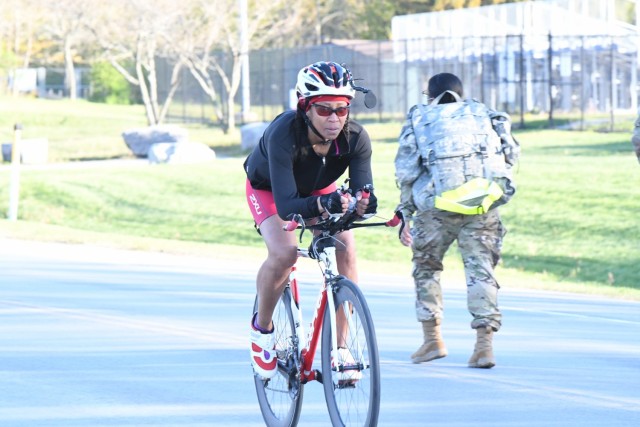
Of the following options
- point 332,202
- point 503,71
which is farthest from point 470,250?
point 503,71

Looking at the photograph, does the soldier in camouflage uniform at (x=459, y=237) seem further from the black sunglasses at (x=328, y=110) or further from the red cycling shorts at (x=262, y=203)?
the black sunglasses at (x=328, y=110)

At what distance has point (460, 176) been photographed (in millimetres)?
8562

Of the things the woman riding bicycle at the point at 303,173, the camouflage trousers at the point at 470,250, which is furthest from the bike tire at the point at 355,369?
the camouflage trousers at the point at 470,250

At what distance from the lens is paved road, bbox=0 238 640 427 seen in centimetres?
740

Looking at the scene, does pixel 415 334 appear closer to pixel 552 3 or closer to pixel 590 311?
pixel 590 311

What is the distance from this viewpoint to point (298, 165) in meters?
6.71

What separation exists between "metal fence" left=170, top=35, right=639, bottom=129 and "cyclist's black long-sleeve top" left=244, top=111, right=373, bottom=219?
106 ft

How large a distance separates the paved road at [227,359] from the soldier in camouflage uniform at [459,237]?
0.98ft

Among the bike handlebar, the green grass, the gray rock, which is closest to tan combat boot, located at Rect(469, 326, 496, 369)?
the bike handlebar

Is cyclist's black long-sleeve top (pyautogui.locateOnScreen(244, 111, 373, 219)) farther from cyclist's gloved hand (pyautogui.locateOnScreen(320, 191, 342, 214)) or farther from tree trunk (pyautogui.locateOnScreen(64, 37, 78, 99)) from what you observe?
tree trunk (pyautogui.locateOnScreen(64, 37, 78, 99))

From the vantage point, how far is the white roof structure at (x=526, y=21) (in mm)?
45344

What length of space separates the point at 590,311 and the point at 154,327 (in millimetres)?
3851

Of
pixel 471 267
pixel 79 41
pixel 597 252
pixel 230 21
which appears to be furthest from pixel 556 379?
pixel 79 41

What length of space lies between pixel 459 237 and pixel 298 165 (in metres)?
2.34
